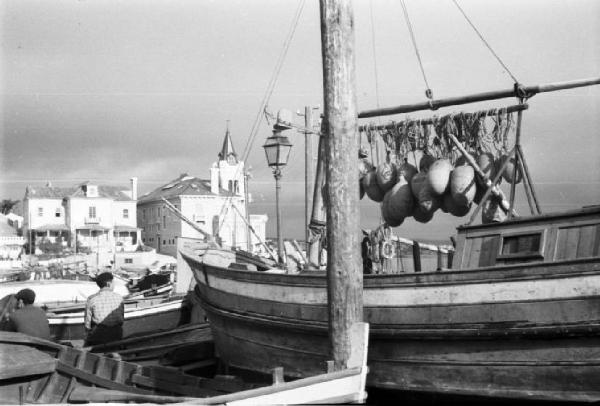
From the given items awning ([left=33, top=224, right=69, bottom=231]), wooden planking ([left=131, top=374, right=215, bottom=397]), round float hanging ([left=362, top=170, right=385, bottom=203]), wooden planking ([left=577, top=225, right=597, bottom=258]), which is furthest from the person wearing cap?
awning ([left=33, top=224, right=69, bottom=231])

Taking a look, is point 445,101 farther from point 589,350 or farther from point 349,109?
point 589,350

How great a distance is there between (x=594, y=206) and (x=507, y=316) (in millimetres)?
1867

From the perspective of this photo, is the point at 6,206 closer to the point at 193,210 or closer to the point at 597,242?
the point at 193,210

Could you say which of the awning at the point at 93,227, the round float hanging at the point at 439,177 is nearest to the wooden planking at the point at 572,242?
the round float hanging at the point at 439,177

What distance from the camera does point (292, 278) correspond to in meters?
9.92

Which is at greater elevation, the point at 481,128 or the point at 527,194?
the point at 481,128

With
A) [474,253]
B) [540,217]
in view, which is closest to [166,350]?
Result: [474,253]

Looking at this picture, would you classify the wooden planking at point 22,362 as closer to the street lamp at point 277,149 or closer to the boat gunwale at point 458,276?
the boat gunwale at point 458,276

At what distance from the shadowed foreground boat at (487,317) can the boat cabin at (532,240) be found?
1cm

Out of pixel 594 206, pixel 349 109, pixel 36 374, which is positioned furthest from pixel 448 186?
pixel 36 374

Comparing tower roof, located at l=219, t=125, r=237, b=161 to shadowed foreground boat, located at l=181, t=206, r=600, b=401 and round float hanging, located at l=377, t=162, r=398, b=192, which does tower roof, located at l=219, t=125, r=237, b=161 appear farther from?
shadowed foreground boat, located at l=181, t=206, r=600, b=401

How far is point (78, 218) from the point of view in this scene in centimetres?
7469

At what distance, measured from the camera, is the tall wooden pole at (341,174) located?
7348 millimetres

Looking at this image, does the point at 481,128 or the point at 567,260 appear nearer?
the point at 567,260
